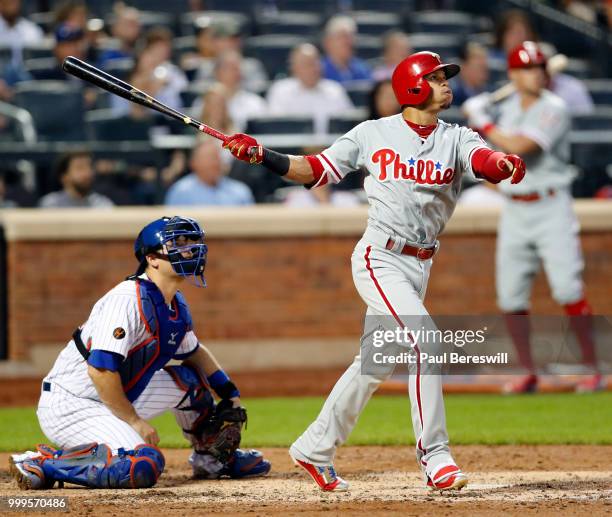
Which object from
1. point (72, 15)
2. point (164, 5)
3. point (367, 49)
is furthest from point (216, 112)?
point (164, 5)

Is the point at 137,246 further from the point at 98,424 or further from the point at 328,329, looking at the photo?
the point at 328,329

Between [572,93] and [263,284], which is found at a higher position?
[572,93]

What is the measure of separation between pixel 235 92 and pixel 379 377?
254 inches

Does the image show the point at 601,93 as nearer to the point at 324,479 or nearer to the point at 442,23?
the point at 442,23

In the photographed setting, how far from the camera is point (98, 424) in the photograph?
5340 millimetres

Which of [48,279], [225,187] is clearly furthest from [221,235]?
[48,279]

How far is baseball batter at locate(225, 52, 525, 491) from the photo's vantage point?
5.22 metres

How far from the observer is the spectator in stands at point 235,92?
11133 millimetres

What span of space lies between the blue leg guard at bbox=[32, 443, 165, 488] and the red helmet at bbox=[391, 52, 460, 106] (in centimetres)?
182

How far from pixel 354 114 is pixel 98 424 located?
6.02m

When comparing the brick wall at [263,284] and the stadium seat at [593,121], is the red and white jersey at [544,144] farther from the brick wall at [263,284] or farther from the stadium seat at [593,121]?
the stadium seat at [593,121]

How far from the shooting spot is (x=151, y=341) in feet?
17.6

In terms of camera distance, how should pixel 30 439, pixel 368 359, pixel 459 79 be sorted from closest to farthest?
pixel 368 359 < pixel 30 439 < pixel 459 79

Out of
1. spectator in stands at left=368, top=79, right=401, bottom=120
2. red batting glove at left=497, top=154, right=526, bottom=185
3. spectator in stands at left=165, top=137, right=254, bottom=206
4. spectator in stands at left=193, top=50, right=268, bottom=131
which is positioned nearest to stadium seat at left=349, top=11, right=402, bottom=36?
spectator in stands at left=193, top=50, right=268, bottom=131
